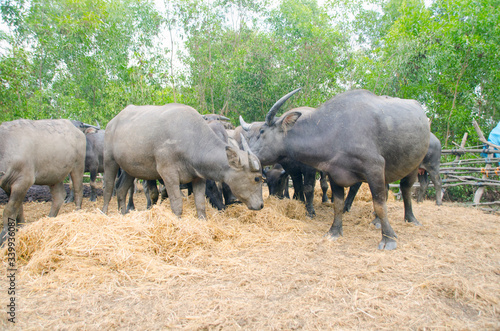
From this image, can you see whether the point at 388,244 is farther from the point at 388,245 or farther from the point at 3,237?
the point at 3,237

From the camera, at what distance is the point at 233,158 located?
511 cm

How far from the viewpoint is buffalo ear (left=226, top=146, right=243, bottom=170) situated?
16.6ft

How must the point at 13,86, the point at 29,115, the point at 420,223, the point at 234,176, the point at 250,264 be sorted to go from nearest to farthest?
the point at 250,264
the point at 234,176
the point at 420,223
the point at 13,86
the point at 29,115

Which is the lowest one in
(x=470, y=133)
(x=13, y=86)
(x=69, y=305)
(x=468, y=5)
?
(x=69, y=305)

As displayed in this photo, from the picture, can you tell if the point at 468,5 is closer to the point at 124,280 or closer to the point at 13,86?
the point at 124,280

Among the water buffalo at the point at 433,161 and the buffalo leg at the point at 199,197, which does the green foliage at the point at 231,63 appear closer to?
the water buffalo at the point at 433,161

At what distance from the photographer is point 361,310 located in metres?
2.65

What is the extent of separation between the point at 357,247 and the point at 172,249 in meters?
2.48

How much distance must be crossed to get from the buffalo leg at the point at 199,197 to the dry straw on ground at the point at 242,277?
0.43m

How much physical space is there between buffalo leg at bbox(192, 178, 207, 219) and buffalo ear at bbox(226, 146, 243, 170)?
898mm

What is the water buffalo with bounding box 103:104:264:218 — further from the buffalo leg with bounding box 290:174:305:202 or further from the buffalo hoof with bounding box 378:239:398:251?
the buffalo leg with bounding box 290:174:305:202

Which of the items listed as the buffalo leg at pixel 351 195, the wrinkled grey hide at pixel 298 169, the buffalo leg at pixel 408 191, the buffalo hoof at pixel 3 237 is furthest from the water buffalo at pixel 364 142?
the buffalo hoof at pixel 3 237

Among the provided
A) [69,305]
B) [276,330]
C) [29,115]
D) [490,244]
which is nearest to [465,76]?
[490,244]

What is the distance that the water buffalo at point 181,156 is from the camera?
204 inches
